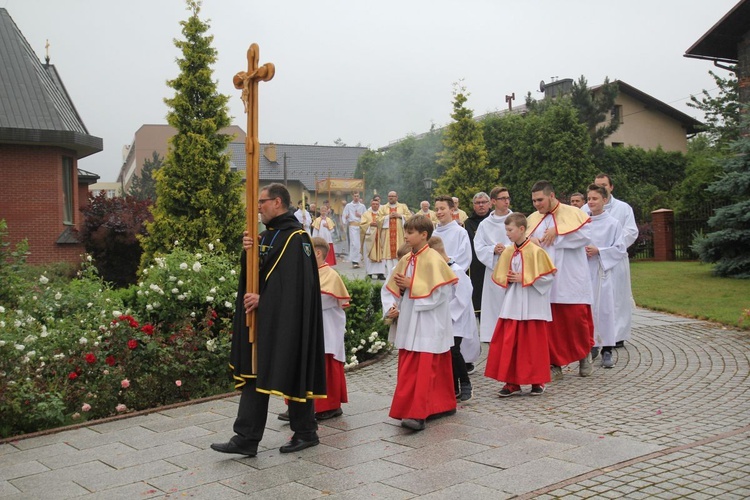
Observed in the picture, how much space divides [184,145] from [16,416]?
9.28m

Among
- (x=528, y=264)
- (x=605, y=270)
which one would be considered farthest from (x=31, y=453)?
(x=605, y=270)

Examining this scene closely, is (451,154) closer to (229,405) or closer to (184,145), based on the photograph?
(184,145)

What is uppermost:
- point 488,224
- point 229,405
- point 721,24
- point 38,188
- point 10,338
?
point 721,24

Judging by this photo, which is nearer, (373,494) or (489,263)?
(373,494)

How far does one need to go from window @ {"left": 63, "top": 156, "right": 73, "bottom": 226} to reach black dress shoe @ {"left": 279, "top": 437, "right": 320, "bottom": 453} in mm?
18063

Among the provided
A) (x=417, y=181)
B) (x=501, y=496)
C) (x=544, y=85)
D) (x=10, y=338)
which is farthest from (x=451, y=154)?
(x=501, y=496)

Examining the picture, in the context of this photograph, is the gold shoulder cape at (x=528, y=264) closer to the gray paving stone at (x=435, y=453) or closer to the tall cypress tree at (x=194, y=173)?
the gray paving stone at (x=435, y=453)

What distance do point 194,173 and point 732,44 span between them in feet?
75.0

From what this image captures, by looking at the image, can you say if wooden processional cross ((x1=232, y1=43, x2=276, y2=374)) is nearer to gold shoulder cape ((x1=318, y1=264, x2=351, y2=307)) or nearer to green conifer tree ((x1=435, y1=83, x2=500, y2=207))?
gold shoulder cape ((x1=318, y1=264, x2=351, y2=307))

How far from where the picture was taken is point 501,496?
4.72m

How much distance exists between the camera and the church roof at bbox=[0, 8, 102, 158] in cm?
2030

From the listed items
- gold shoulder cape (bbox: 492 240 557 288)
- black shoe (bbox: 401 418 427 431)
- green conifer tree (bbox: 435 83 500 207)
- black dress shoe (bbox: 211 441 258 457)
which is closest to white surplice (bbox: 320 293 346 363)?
black shoe (bbox: 401 418 427 431)

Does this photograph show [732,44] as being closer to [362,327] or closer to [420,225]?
[362,327]

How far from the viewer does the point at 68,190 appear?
73.0 ft
